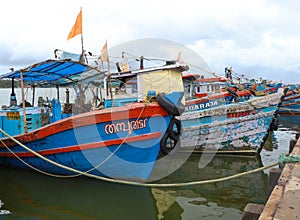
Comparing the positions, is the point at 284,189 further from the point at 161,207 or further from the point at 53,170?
the point at 53,170

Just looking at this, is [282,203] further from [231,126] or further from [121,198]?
[231,126]

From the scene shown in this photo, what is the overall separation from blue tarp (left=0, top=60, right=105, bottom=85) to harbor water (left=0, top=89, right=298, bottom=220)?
2.69 m

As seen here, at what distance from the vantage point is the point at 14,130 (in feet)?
26.1

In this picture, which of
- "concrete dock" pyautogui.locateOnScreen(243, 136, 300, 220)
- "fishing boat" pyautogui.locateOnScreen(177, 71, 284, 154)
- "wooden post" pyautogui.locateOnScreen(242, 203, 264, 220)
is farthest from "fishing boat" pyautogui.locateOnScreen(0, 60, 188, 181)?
"wooden post" pyautogui.locateOnScreen(242, 203, 264, 220)

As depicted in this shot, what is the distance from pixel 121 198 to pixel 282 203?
407cm

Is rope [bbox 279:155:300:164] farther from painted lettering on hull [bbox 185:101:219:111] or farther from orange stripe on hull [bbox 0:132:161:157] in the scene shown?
painted lettering on hull [bbox 185:101:219:111]

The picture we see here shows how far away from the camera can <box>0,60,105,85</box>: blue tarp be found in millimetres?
6848

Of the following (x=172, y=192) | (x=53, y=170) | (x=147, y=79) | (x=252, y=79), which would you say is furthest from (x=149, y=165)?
(x=252, y=79)

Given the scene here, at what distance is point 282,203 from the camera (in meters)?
2.84

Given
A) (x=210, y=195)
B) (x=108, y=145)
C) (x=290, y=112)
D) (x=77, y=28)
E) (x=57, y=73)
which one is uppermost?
(x=77, y=28)

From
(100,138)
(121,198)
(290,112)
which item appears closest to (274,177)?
(121,198)

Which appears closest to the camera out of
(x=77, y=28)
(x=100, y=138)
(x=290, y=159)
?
(x=290, y=159)

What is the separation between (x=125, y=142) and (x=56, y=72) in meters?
3.31

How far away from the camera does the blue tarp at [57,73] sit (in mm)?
6848
